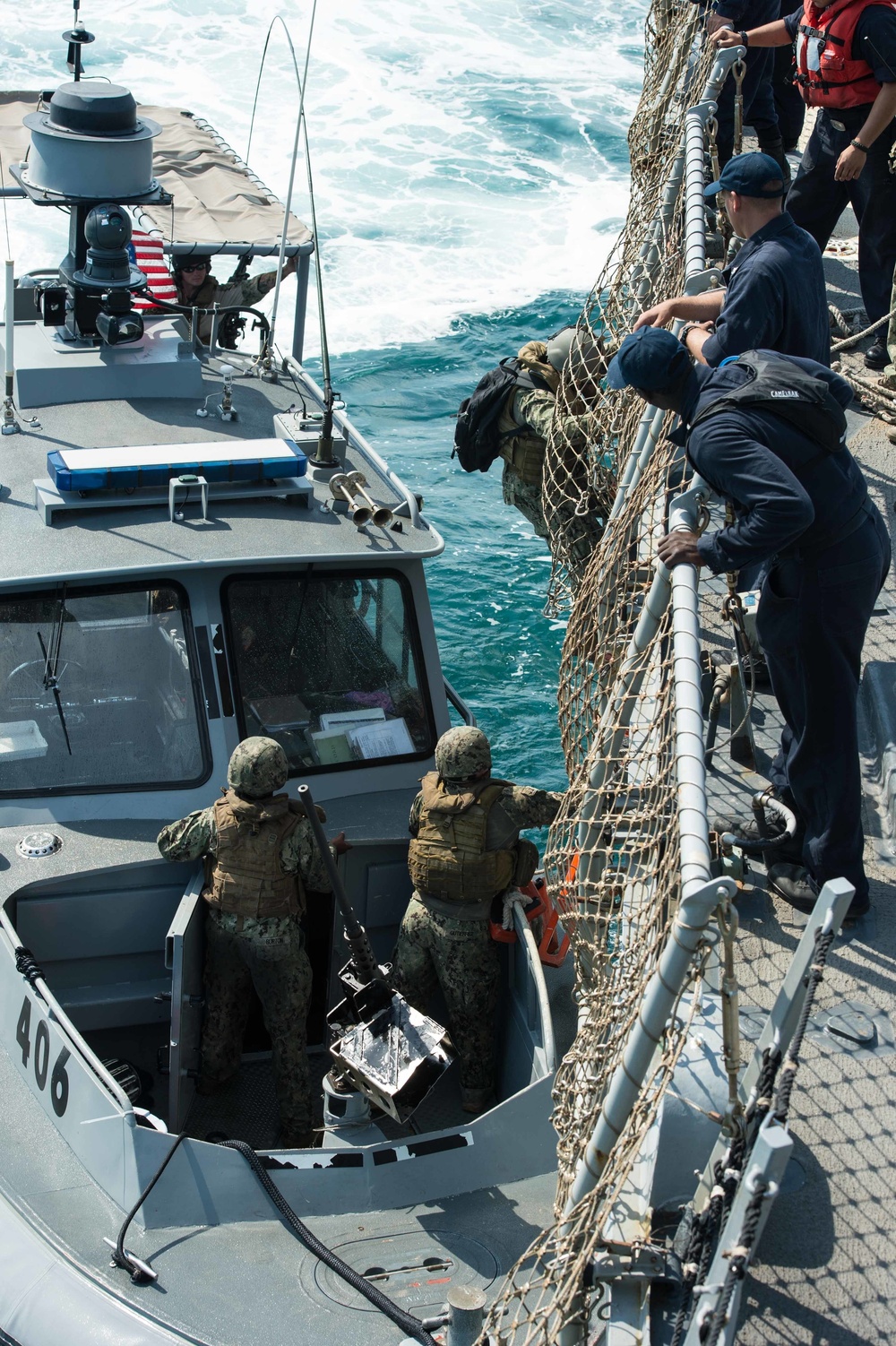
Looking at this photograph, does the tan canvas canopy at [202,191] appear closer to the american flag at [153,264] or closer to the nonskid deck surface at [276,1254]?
the american flag at [153,264]

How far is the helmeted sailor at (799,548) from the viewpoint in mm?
3568

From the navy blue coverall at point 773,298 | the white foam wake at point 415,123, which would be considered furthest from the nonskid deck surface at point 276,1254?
the white foam wake at point 415,123

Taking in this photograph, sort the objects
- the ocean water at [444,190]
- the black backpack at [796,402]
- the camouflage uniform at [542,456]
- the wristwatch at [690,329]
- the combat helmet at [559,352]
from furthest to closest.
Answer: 1. the ocean water at [444,190]
2. the combat helmet at [559,352]
3. the camouflage uniform at [542,456]
4. the wristwatch at [690,329]
5. the black backpack at [796,402]

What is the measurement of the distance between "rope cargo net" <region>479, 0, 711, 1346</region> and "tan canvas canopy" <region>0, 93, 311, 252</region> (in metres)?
2.36

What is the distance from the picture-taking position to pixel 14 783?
547 cm

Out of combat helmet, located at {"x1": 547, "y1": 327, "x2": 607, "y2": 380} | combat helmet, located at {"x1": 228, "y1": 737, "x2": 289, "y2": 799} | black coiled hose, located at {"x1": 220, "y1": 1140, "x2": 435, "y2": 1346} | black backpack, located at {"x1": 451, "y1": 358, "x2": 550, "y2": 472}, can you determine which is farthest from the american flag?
black coiled hose, located at {"x1": 220, "y1": 1140, "x2": 435, "y2": 1346}

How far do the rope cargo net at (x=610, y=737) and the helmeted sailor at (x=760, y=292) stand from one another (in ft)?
1.28

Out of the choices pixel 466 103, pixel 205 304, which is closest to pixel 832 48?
pixel 205 304

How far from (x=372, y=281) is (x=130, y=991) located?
1459cm

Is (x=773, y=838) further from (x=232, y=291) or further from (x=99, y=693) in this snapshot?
(x=232, y=291)

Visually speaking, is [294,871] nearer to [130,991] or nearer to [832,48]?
[130,991]

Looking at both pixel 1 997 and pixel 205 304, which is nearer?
pixel 1 997

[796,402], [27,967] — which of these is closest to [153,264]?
[27,967]

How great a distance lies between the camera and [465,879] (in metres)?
5.10
